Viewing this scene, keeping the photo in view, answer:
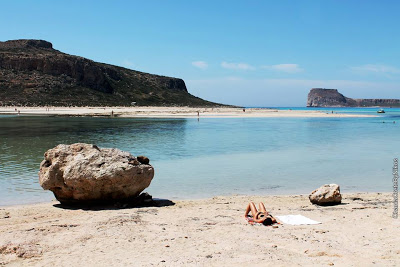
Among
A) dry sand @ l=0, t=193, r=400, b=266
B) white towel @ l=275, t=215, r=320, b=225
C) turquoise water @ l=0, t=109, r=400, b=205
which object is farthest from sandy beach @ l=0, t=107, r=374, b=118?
white towel @ l=275, t=215, r=320, b=225

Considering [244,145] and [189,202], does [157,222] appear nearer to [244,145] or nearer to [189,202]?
[189,202]

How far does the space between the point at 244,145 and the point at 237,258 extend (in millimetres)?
17408

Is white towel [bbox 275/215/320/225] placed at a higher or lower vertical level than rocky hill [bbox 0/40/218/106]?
lower

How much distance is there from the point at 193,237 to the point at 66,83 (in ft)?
356

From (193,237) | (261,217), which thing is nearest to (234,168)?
(261,217)

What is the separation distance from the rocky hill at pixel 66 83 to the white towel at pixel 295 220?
87763mm

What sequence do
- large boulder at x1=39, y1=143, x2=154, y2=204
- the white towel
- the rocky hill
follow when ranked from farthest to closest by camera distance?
1. the rocky hill
2. large boulder at x1=39, y1=143, x2=154, y2=204
3. the white towel

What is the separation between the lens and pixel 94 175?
8.55m

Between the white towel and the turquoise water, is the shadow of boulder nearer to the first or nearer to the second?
the turquoise water

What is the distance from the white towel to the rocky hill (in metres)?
87.8

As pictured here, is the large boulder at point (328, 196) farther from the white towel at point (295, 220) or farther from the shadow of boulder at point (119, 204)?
the shadow of boulder at point (119, 204)

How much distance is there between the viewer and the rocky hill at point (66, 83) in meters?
92.7

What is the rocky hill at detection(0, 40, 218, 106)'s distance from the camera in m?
92.7

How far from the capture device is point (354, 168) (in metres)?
14.5
